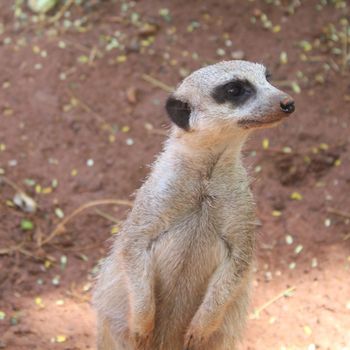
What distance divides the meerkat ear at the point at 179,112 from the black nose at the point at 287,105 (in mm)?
343

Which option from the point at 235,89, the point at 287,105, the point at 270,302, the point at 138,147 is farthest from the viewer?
the point at 138,147

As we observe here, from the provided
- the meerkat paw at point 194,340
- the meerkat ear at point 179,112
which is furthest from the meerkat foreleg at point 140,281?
the meerkat ear at point 179,112

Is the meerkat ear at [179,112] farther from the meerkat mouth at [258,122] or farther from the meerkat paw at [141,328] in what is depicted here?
the meerkat paw at [141,328]

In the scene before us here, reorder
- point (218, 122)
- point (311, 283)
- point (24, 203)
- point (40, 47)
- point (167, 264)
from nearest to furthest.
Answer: point (218, 122) → point (167, 264) → point (311, 283) → point (24, 203) → point (40, 47)

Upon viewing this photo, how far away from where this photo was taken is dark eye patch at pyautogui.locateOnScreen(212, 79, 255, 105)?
2.09 meters

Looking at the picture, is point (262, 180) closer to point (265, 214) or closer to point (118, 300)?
point (265, 214)

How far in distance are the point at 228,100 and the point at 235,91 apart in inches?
1.4

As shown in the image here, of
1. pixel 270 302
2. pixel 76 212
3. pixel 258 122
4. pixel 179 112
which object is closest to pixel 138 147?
pixel 76 212

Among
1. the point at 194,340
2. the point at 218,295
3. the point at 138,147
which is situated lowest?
the point at 138,147

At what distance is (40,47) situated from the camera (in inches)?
161

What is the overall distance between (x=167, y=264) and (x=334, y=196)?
144 centimetres

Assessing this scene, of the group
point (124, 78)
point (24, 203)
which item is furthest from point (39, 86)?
point (24, 203)

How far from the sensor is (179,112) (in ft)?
7.27

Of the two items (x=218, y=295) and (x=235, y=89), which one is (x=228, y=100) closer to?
(x=235, y=89)
